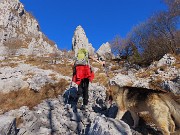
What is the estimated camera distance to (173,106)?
7.27 meters

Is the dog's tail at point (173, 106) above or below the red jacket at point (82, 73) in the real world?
below

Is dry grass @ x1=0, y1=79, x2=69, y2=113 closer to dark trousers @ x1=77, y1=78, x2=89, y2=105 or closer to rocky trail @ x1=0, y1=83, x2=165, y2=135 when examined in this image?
rocky trail @ x1=0, y1=83, x2=165, y2=135

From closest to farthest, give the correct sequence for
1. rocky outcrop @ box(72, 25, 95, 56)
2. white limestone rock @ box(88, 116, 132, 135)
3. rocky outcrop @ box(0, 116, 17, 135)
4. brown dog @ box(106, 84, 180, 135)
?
white limestone rock @ box(88, 116, 132, 135)
rocky outcrop @ box(0, 116, 17, 135)
brown dog @ box(106, 84, 180, 135)
rocky outcrop @ box(72, 25, 95, 56)

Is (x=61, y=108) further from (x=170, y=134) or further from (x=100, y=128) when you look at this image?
(x=170, y=134)

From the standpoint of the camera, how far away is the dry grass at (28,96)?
11.2 meters

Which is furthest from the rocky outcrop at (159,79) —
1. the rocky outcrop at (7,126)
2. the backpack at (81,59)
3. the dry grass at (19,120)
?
the rocky outcrop at (7,126)

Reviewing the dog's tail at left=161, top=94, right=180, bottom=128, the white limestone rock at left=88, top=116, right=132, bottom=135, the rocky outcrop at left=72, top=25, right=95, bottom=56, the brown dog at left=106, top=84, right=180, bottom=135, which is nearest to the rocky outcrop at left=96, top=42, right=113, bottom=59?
the brown dog at left=106, top=84, right=180, bottom=135

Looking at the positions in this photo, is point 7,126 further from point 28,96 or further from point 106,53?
point 106,53

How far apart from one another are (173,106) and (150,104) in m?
0.81

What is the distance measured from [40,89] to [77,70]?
4.40 meters

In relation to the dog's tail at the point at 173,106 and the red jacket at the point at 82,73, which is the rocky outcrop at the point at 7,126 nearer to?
the red jacket at the point at 82,73

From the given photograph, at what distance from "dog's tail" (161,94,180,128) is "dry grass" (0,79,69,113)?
571 centimetres

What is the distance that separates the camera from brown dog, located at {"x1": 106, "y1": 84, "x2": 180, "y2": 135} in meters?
7.27

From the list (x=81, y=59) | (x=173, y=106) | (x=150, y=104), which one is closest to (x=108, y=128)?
(x=150, y=104)
